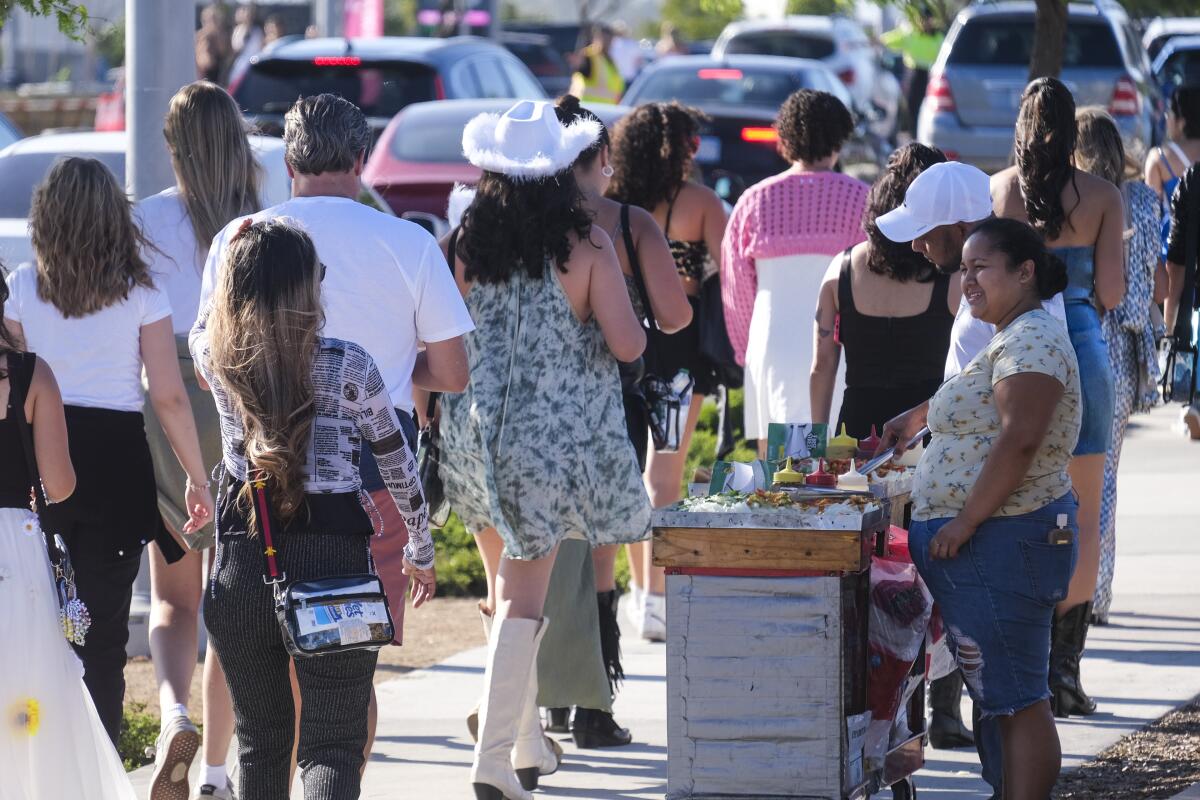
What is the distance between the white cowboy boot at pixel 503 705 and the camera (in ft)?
16.4

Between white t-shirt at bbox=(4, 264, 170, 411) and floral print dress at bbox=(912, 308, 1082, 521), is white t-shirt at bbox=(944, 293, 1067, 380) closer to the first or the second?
floral print dress at bbox=(912, 308, 1082, 521)

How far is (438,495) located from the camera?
17.1 ft

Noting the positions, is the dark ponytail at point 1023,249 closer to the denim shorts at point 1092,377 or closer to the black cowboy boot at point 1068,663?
the denim shorts at point 1092,377

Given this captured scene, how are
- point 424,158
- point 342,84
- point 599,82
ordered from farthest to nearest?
point 599,82
point 342,84
point 424,158

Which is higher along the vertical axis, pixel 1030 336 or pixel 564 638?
pixel 1030 336

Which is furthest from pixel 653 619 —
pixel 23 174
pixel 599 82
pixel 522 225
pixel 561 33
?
pixel 561 33

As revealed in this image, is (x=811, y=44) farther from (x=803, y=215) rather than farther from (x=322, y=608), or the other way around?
(x=322, y=608)

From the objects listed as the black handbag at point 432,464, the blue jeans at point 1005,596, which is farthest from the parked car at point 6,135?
the blue jeans at point 1005,596

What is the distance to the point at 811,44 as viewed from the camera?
3045cm

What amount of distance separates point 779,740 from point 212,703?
1565mm

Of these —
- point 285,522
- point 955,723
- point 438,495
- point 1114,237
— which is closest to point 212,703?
point 438,495

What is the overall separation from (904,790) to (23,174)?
578 cm

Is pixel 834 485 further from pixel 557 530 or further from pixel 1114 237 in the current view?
pixel 1114 237

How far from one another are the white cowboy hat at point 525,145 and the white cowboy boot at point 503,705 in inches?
47.5
